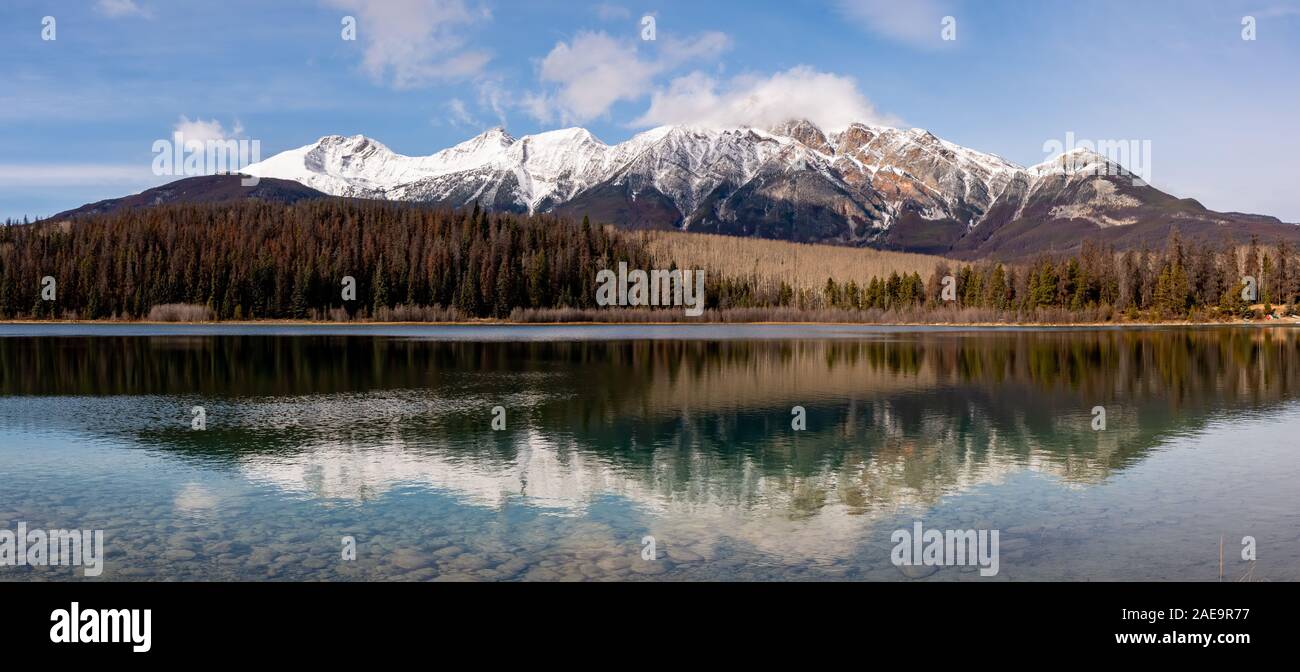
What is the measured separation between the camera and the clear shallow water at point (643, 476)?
15.4 metres

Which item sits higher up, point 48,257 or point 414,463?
point 48,257

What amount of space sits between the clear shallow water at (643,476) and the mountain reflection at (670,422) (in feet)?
0.55

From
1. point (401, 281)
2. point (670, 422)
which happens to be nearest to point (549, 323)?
point (401, 281)

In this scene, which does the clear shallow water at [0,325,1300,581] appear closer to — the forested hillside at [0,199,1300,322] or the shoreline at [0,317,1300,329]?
the shoreline at [0,317,1300,329]

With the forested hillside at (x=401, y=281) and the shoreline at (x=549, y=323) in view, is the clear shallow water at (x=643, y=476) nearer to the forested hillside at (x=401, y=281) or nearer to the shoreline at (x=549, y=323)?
the shoreline at (x=549, y=323)

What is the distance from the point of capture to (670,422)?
31766mm

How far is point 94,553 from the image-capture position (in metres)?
15.5

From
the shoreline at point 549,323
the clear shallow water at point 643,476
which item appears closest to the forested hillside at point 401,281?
the shoreline at point 549,323

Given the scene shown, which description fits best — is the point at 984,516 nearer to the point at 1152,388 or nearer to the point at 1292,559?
the point at 1292,559

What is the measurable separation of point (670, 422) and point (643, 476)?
952 cm

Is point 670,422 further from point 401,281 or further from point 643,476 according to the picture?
point 401,281
